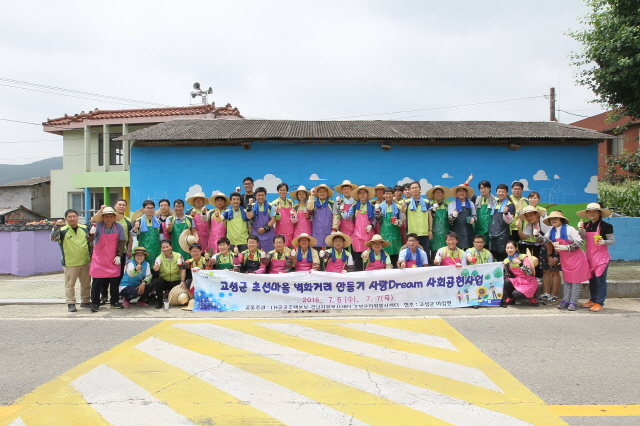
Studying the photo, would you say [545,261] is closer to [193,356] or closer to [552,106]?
[193,356]

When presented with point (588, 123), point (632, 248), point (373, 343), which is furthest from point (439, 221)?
point (588, 123)

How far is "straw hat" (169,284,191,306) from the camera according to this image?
8156 millimetres

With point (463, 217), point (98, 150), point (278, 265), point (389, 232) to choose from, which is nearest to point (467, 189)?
point (463, 217)

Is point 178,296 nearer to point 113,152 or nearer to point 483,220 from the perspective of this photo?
point 483,220

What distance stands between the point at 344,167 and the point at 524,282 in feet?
19.9

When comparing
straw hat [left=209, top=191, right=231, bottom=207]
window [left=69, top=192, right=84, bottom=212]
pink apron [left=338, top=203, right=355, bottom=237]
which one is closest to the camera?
pink apron [left=338, top=203, right=355, bottom=237]

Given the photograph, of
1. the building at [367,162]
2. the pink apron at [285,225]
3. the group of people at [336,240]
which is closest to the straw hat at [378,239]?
the group of people at [336,240]

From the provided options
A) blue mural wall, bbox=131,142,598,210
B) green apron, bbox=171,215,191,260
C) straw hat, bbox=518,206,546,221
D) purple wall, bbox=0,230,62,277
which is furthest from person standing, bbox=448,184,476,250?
purple wall, bbox=0,230,62,277

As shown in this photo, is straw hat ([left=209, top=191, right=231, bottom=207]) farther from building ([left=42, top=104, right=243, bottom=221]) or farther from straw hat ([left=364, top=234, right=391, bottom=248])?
building ([left=42, top=104, right=243, bottom=221])

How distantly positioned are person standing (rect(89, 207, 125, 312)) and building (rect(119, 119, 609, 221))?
4.48 meters

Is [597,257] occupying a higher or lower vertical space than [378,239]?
lower

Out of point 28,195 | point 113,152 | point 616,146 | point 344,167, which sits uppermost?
point 616,146

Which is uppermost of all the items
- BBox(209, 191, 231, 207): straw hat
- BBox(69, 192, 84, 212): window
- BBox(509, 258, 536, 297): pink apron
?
BBox(69, 192, 84, 212): window

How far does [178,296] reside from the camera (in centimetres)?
→ 820
